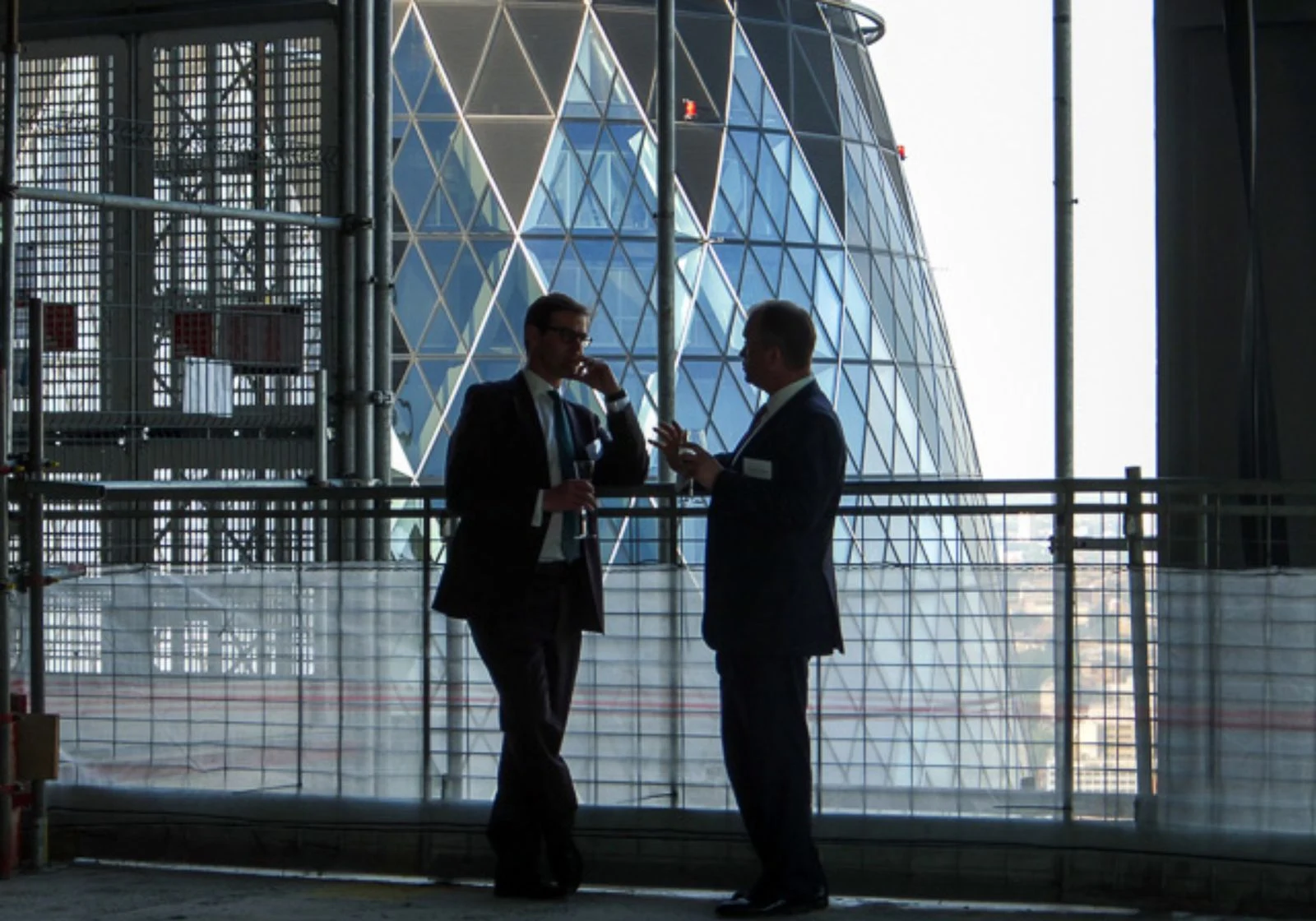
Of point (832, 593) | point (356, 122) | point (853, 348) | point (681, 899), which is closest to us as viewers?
point (832, 593)

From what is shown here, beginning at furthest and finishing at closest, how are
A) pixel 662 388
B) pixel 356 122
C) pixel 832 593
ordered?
pixel 662 388 → pixel 356 122 → pixel 832 593

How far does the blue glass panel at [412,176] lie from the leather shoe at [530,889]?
22.3 m

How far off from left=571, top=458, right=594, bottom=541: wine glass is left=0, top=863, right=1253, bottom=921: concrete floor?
0.98 metres

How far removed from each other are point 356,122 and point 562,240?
18404 mm

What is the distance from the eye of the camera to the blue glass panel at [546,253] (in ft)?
88.3

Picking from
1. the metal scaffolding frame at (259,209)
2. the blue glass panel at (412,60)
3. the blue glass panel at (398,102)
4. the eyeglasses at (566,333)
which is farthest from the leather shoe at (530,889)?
the blue glass panel at (412,60)

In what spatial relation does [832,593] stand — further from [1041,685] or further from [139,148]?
[139,148]

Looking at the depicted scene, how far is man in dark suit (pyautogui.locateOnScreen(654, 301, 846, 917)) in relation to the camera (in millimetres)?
4996

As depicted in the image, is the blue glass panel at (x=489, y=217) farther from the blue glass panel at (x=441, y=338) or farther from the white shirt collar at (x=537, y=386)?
the white shirt collar at (x=537, y=386)

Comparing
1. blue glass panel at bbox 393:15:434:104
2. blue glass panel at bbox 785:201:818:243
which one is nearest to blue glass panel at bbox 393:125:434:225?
blue glass panel at bbox 393:15:434:104

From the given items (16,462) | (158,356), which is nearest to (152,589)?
(16,462)

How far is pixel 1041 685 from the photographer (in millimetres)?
5379

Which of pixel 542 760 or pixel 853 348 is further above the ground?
pixel 853 348

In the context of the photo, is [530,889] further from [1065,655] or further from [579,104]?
[579,104]
